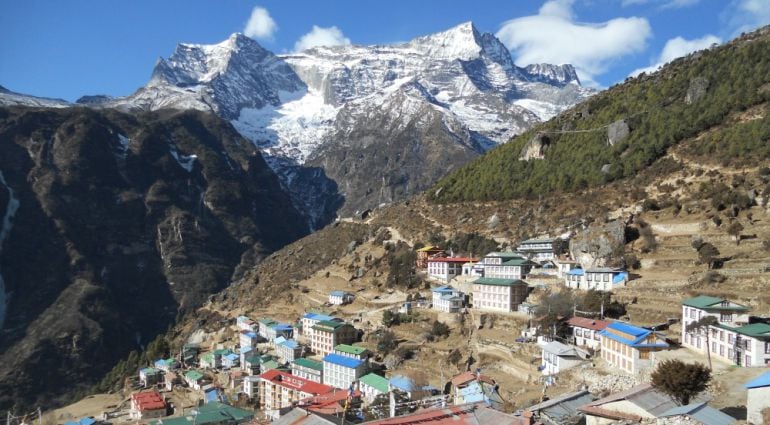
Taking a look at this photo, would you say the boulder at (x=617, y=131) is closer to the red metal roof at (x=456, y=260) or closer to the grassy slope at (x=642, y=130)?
the grassy slope at (x=642, y=130)

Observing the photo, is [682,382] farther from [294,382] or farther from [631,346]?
[294,382]

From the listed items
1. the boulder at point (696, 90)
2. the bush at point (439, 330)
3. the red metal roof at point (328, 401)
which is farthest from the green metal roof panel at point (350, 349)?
the boulder at point (696, 90)

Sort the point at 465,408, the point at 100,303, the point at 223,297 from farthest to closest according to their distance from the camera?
the point at 100,303, the point at 223,297, the point at 465,408

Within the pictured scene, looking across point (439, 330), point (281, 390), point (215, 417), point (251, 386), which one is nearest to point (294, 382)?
point (281, 390)

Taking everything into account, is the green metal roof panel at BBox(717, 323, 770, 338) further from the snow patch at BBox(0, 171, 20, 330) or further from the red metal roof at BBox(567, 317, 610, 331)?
the snow patch at BBox(0, 171, 20, 330)

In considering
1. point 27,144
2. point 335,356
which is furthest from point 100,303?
point 335,356

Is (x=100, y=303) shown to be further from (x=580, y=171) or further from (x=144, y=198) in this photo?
(x=580, y=171)
